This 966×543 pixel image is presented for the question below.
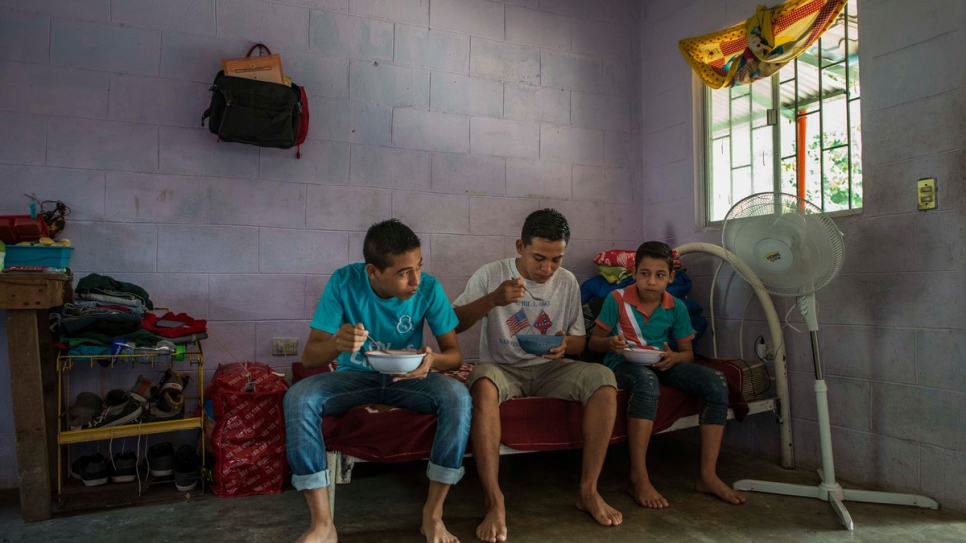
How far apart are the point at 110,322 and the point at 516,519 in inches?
71.1

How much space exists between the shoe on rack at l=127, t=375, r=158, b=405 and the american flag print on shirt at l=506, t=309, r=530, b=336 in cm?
158

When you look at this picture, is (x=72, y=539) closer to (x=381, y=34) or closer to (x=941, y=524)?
(x=381, y=34)

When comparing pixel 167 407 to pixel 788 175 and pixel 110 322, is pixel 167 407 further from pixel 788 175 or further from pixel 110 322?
pixel 788 175

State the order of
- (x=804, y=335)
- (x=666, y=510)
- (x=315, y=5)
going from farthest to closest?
(x=315, y=5)
(x=804, y=335)
(x=666, y=510)

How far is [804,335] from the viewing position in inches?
124

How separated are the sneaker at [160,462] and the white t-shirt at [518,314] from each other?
142cm

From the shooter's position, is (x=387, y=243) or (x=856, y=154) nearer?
(x=387, y=243)

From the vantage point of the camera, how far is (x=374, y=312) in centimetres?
238

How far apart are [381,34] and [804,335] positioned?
266 cm

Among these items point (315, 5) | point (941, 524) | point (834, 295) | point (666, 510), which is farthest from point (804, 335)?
point (315, 5)

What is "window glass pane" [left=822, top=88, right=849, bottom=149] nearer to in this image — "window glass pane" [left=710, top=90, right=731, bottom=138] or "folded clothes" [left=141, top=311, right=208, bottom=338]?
"window glass pane" [left=710, top=90, right=731, bottom=138]

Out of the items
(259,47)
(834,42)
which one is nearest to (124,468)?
(259,47)

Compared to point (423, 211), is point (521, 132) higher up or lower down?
higher up

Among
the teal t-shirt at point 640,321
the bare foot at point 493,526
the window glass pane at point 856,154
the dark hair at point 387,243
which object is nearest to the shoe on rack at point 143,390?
the dark hair at point 387,243
